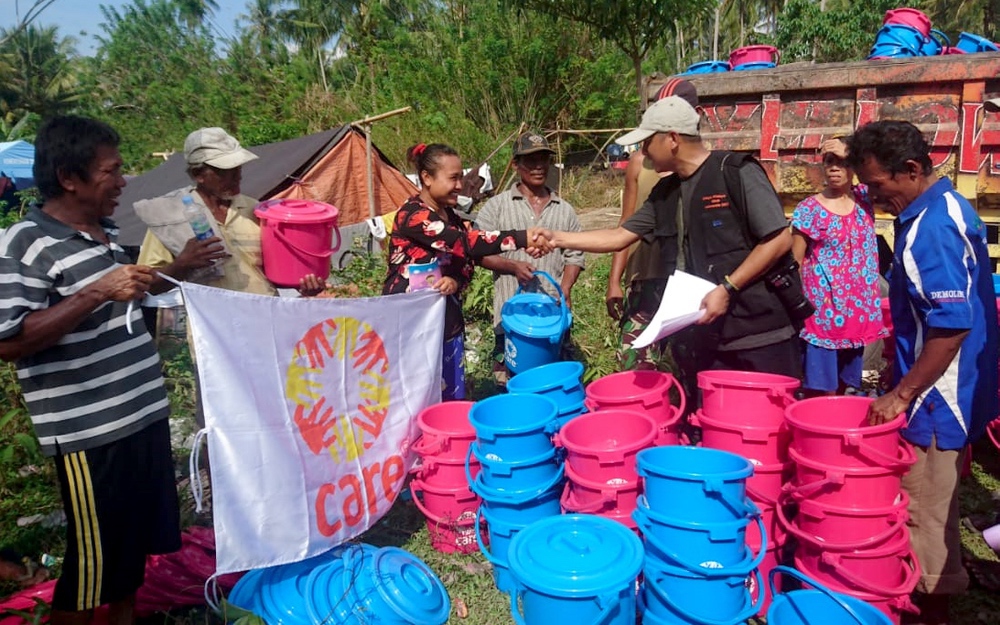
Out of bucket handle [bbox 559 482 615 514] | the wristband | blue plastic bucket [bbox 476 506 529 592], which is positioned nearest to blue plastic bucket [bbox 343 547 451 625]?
blue plastic bucket [bbox 476 506 529 592]

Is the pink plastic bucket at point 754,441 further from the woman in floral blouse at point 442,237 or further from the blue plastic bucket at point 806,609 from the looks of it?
the woman in floral blouse at point 442,237

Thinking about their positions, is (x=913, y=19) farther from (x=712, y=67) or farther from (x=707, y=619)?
(x=707, y=619)

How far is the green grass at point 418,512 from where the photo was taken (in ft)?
9.27

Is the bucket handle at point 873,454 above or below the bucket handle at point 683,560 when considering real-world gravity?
above

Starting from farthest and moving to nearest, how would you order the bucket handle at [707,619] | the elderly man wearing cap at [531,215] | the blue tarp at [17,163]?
1. the blue tarp at [17,163]
2. the elderly man wearing cap at [531,215]
3. the bucket handle at [707,619]

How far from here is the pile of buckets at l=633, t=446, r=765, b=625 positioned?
7.42 feet

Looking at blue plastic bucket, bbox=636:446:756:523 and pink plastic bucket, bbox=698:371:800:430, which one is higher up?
pink plastic bucket, bbox=698:371:800:430

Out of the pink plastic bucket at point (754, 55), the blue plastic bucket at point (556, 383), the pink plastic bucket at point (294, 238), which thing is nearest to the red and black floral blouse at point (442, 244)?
the pink plastic bucket at point (294, 238)

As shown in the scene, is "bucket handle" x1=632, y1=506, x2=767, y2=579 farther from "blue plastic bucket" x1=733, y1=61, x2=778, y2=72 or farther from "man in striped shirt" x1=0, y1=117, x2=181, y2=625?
"blue plastic bucket" x1=733, y1=61, x2=778, y2=72

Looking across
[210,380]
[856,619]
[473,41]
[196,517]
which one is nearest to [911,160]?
[856,619]

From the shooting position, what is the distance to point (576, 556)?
2203 millimetres

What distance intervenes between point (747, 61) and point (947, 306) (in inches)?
147

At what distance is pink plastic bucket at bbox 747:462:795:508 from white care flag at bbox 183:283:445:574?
1.59 meters

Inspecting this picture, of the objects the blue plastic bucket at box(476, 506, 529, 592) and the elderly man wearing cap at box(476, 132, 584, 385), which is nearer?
the blue plastic bucket at box(476, 506, 529, 592)
